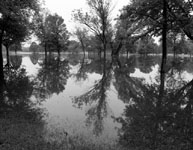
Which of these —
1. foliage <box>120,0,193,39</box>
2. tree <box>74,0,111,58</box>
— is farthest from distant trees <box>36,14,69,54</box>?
foliage <box>120,0,193,39</box>

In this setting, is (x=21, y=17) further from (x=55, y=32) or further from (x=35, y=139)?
(x=55, y=32)

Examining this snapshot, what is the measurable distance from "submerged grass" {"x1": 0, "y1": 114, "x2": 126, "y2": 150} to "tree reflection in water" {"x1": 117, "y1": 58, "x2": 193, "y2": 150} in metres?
0.65

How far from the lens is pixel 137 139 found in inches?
129

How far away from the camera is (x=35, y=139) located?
123 inches

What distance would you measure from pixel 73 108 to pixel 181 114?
3.77 m

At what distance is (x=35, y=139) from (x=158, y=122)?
3273 mm

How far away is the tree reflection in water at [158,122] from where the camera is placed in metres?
3.17

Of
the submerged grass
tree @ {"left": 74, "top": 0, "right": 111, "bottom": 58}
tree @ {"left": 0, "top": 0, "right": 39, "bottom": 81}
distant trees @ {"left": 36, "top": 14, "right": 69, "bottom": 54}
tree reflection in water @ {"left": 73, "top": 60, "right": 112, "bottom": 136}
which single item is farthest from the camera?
distant trees @ {"left": 36, "top": 14, "right": 69, "bottom": 54}

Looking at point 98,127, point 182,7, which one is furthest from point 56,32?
point 98,127

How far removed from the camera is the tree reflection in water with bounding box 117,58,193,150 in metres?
3.17

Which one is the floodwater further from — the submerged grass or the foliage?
the foliage

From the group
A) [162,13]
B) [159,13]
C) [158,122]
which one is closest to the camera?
[158,122]

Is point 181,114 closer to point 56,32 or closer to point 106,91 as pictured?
point 106,91

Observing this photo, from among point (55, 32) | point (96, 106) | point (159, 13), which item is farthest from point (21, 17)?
point (55, 32)
